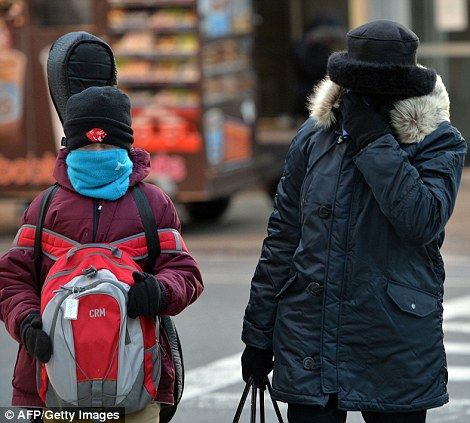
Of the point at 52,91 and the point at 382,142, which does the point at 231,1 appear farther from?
the point at 382,142

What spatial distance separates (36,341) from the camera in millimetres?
3828

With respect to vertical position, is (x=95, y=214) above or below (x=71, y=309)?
above

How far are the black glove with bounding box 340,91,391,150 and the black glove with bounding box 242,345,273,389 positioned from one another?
74cm

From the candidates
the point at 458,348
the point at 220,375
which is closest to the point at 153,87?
the point at 458,348

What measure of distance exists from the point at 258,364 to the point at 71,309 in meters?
0.71

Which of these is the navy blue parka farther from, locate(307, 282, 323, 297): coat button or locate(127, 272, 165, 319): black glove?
locate(127, 272, 165, 319): black glove

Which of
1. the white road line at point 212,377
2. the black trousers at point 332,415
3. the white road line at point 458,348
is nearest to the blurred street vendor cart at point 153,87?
the white road line at point 458,348

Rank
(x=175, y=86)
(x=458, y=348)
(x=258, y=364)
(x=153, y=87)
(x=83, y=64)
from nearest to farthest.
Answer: (x=258, y=364), (x=83, y=64), (x=458, y=348), (x=175, y=86), (x=153, y=87)

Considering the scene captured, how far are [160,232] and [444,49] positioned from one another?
12.2 meters

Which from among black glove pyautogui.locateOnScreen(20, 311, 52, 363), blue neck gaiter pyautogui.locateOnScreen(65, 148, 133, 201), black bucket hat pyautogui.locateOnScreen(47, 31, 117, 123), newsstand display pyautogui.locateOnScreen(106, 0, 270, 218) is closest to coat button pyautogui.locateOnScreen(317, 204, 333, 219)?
blue neck gaiter pyautogui.locateOnScreen(65, 148, 133, 201)

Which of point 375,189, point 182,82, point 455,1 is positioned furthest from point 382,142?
point 455,1

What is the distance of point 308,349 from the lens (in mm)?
4059

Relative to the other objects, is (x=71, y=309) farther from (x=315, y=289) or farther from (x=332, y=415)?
(x=332, y=415)

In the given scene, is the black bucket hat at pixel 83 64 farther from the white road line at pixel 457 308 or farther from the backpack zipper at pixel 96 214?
the white road line at pixel 457 308
